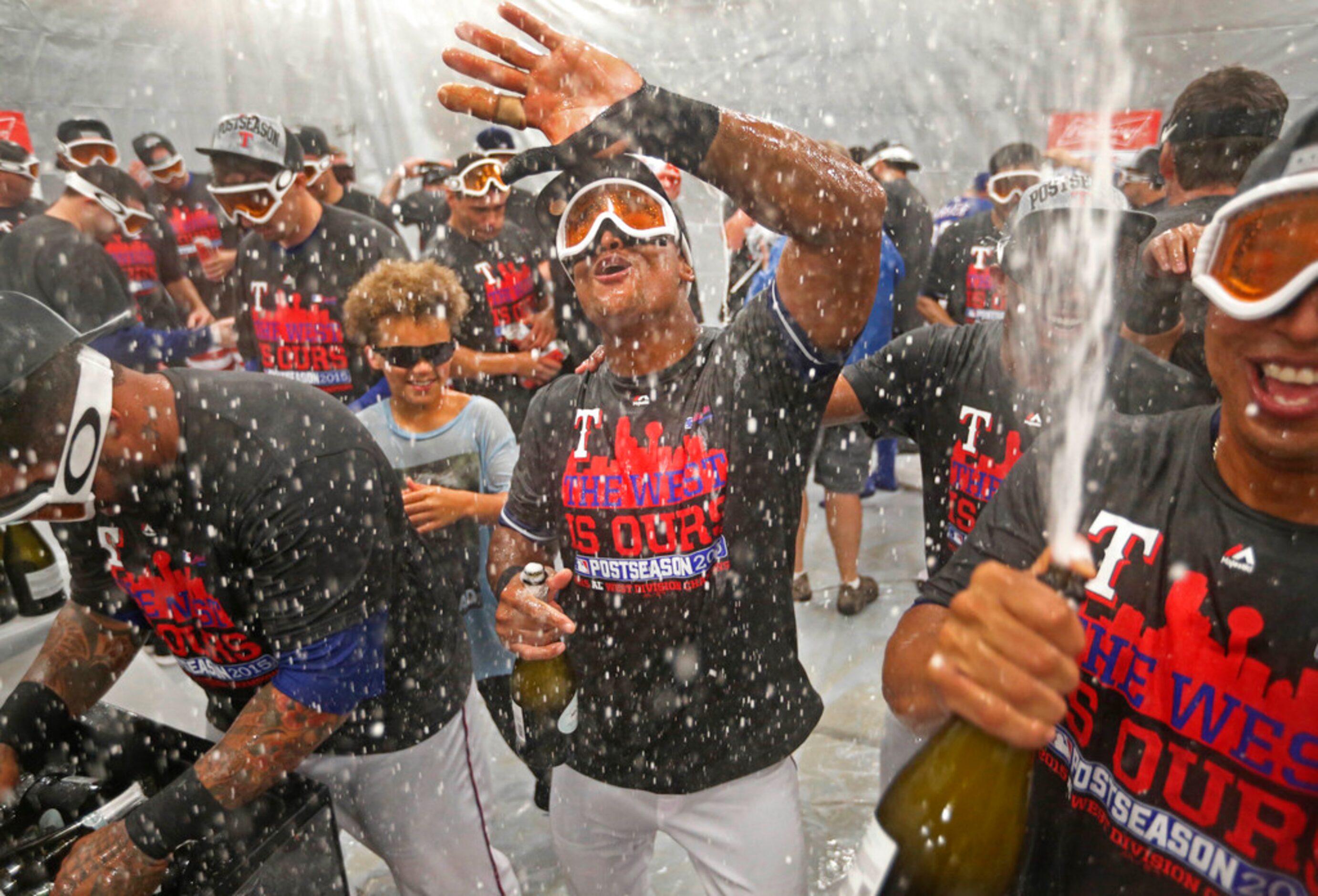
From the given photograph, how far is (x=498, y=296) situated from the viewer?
16.3ft

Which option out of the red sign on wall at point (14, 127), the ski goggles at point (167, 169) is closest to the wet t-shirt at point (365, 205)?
the ski goggles at point (167, 169)

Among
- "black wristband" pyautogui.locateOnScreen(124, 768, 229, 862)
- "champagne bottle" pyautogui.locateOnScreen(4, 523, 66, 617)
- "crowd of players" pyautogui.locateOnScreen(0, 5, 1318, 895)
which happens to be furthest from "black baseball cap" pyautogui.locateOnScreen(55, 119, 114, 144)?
"black wristband" pyautogui.locateOnScreen(124, 768, 229, 862)

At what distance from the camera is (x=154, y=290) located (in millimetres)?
6707

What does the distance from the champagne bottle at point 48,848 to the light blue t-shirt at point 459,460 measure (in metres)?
1.41

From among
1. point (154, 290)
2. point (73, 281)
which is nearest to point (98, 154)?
point (154, 290)

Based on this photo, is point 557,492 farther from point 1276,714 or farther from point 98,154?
point 98,154

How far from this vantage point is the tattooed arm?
1.88 metres

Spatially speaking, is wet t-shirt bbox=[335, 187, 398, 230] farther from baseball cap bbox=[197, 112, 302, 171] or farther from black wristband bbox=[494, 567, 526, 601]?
black wristband bbox=[494, 567, 526, 601]

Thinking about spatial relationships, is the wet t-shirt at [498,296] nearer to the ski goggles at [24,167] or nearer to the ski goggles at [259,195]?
the ski goggles at [259,195]

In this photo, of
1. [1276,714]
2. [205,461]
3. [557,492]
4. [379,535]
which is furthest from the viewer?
[557,492]

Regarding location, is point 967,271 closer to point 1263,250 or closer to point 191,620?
point 1263,250

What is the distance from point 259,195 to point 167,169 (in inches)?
197

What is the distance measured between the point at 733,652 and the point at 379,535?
1.00m

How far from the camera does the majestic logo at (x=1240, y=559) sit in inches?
49.8
